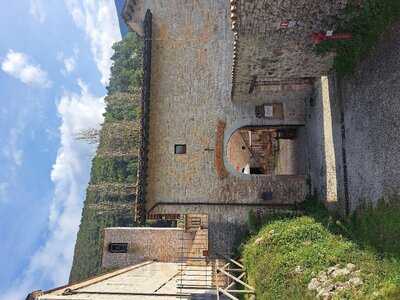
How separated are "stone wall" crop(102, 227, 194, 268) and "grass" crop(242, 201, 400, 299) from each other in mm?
7656

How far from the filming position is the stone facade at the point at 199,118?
15219 mm

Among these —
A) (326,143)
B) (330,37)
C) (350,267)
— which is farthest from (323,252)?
(330,37)

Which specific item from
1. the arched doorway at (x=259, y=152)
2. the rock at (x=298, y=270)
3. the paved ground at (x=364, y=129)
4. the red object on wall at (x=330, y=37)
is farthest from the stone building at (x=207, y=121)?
the rock at (x=298, y=270)

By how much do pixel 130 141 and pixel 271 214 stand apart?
2194 centimetres

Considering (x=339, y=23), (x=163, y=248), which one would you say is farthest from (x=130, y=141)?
(x=339, y=23)

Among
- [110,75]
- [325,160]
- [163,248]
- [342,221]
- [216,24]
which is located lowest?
[163,248]

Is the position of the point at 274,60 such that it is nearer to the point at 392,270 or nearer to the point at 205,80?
the point at 205,80

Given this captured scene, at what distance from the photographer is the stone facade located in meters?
15.2

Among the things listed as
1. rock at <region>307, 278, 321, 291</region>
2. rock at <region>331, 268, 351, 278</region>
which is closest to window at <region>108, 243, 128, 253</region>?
rock at <region>307, 278, 321, 291</region>

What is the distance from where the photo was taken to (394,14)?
943cm

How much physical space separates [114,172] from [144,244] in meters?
29.2

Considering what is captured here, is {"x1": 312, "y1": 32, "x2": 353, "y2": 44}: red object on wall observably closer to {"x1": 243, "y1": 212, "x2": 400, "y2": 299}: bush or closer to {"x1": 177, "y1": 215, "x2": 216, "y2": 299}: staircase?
{"x1": 243, "y1": 212, "x2": 400, "y2": 299}: bush

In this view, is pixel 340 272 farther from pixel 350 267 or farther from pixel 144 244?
pixel 144 244

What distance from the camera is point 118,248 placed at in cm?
2009
